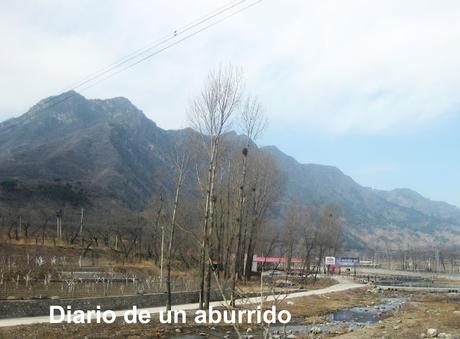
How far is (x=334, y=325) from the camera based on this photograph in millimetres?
26484

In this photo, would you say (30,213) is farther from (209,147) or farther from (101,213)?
(209,147)

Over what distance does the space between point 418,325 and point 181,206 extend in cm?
4675

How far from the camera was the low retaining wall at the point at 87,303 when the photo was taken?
20.6 metres

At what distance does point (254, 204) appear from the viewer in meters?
49.6

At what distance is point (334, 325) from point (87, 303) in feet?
40.7

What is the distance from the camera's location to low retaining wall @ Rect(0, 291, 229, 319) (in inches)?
812

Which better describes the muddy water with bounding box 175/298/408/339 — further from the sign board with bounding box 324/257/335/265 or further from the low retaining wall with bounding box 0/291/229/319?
the sign board with bounding box 324/257/335/265

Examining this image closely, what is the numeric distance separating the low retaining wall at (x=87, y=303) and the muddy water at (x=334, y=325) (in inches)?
210

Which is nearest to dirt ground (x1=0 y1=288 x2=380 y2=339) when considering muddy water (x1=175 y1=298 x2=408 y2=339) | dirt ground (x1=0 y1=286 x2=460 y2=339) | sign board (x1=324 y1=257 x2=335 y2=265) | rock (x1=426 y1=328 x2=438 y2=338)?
dirt ground (x1=0 y1=286 x2=460 y2=339)

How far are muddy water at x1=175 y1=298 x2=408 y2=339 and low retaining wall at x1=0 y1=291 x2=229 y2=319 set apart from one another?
210 inches

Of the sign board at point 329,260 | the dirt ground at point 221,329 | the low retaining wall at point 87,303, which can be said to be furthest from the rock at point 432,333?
the sign board at point 329,260

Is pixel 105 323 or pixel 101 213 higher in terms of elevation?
pixel 101 213

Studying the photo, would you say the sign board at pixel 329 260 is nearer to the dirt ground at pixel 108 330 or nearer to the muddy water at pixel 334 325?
the muddy water at pixel 334 325

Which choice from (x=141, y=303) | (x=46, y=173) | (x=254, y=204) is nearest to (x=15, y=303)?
(x=141, y=303)
